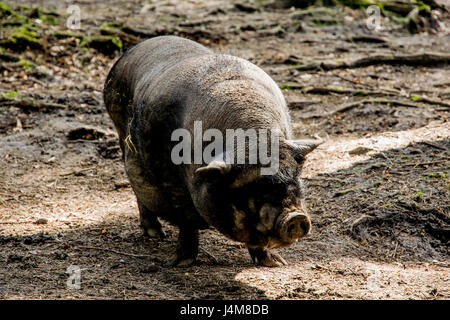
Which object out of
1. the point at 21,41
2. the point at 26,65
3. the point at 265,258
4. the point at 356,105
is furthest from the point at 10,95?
the point at 265,258

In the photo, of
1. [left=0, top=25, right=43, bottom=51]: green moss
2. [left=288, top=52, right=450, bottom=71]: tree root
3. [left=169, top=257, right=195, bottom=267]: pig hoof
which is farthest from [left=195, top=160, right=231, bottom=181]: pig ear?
[left=0, top=25, right=43, bottom=51]: green moss

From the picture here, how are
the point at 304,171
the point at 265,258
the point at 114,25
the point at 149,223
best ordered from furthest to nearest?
the point at 114,25
the point at 304,171
the point at 149,223
the point at 265,258

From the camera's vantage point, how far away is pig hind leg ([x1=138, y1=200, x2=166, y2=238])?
6.46 metres

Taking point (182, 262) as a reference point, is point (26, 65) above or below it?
above

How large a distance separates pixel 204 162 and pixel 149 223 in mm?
2106

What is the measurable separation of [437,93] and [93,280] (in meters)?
8.40

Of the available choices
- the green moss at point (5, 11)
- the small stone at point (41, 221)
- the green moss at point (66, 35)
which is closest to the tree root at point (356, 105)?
the small stone at point (41, 221)

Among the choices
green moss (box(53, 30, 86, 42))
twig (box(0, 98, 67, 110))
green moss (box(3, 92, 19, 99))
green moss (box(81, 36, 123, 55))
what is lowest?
twig (box(0, 98, 67, 110))

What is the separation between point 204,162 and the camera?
462 cm

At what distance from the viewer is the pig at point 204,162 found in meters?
4.09

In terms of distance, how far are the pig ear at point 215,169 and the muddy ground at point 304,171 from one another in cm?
117

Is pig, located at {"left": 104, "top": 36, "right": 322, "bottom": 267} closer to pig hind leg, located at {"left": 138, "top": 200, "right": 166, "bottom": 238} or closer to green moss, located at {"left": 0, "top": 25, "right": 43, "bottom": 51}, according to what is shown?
pig hind leg, located at {"left": 138, "top": 200, "right": 166, "bottom": 238}

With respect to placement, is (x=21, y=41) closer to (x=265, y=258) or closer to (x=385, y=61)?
(x=385, y=61)

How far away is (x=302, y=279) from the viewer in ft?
16.9
